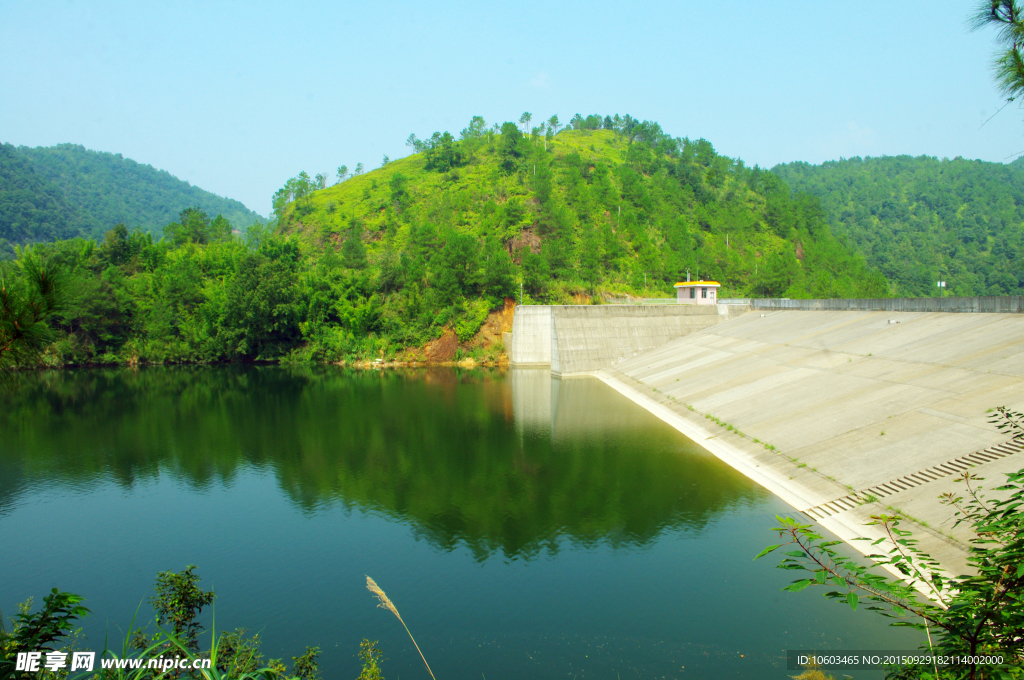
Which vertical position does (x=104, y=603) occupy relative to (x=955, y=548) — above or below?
below

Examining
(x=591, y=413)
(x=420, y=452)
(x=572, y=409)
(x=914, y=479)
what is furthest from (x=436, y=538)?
(x=572, y=409)

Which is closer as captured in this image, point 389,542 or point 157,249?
point 389,542

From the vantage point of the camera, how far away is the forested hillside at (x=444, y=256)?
67.4 meters

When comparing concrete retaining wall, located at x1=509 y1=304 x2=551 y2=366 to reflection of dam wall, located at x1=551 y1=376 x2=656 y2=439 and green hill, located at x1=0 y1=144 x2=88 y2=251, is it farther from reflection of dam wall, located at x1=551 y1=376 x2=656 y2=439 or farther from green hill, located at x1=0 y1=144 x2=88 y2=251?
green hill, located at x1=0 y1=144 x2=88 y2=251

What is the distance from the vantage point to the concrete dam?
19.4 m

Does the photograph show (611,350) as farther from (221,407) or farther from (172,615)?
(172,615)

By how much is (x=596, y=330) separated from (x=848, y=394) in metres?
30.0

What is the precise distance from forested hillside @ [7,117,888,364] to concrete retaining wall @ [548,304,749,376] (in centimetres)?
1121

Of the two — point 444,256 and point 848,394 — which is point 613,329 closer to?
point 444,256

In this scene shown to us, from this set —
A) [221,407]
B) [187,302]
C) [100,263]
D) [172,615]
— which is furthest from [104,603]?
[100,263]

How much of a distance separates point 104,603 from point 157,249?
245 ft

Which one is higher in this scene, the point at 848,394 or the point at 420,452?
the point at 848,394

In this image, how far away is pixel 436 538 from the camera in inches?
776

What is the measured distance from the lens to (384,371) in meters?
62.8
